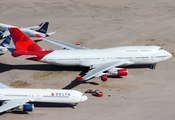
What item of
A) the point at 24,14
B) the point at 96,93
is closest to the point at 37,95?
the point at 96,93

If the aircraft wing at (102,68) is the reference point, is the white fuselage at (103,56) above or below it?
above

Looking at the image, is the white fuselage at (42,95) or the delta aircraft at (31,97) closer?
the delta aircraft at (31,97)

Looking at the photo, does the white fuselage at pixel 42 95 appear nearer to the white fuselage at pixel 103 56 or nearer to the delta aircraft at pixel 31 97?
the delta aircraft at pixel 31 97

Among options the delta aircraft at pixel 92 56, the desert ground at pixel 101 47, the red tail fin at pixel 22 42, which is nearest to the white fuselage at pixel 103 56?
the delta aircraft at pixel 92 56

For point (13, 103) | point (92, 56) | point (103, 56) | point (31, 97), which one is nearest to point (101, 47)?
point (103, 56)

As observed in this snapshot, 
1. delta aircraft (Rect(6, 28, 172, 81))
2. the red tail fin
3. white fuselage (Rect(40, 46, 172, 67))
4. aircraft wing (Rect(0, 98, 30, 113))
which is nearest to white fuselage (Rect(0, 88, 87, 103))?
aircraft wing (Rect(0, 98, 30, 113))

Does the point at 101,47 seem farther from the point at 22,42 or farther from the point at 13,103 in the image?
the point at 13,103

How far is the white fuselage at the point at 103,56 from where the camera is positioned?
173 ft

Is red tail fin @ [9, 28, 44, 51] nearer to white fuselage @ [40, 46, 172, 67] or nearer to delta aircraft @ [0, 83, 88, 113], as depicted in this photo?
white fuselage @ [40, 46, 172, 67]

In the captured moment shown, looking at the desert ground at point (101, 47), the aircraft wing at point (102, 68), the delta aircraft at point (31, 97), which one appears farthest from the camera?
the aircraft wing at point (102, 68)

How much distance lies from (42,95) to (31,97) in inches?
70.3

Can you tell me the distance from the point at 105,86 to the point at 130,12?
178 feet

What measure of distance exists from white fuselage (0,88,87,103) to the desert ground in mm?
2210

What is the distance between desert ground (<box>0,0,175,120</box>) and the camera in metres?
41.5
